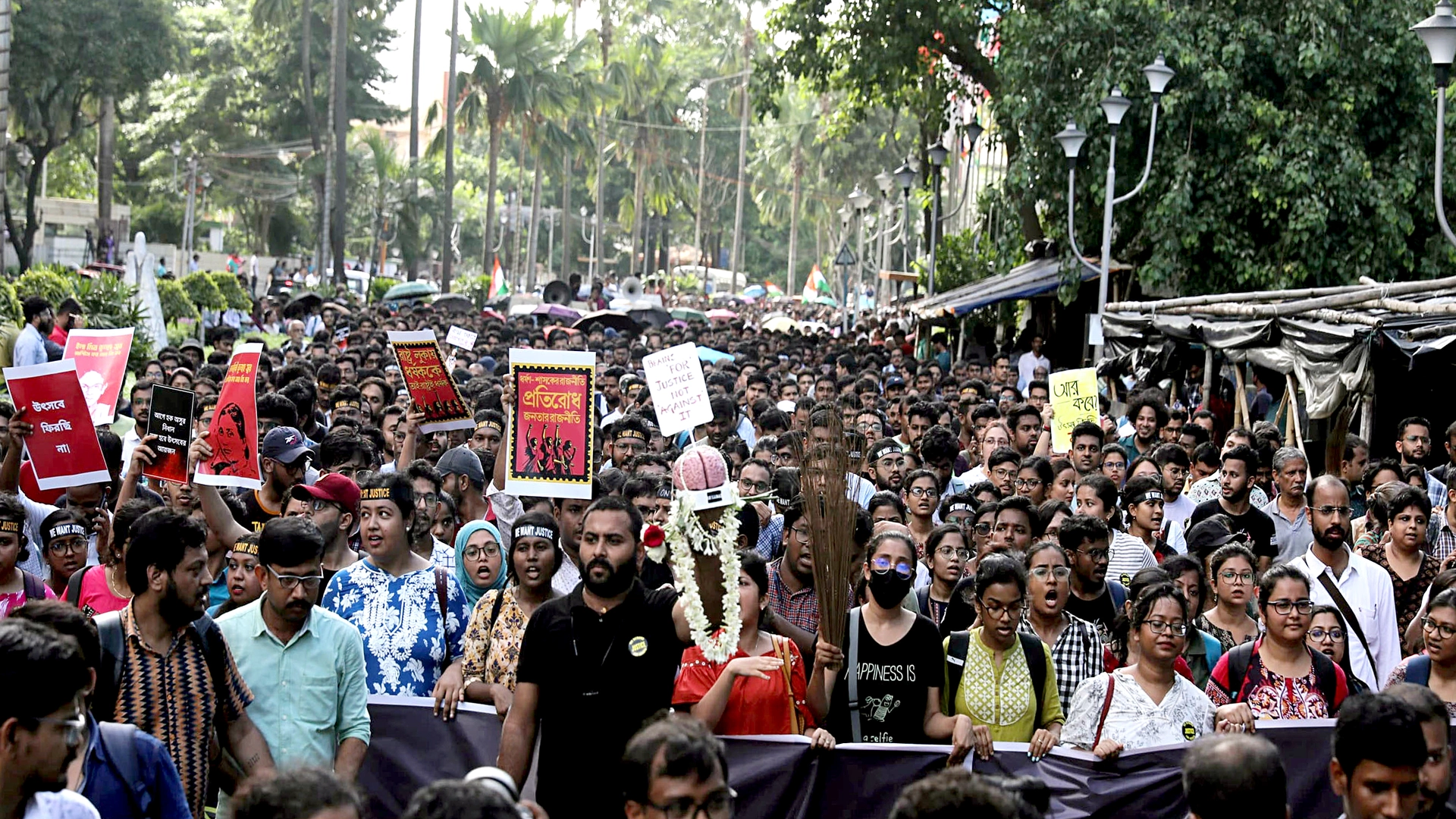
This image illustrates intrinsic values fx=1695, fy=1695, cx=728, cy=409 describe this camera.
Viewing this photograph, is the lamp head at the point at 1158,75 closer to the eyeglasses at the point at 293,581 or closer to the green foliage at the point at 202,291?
the eyeglasses at the point at 293,581

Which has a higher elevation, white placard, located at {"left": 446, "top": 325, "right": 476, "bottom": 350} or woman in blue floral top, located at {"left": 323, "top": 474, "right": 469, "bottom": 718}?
white placard, located at {"left": 446, "top": 325, "right": 476, "bottom": 350}

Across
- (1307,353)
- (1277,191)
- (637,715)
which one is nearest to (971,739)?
(637,715)

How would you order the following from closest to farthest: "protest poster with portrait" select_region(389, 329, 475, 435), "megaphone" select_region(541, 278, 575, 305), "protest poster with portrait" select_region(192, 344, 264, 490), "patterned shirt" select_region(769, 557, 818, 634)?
"patterned shirt" select_region(769, 557, 818, 634)
"protest poster with portrait" select_region(192, 344, 264, 490)
"protest poster with portrait" select_region(389, 329, 475, 435)
"megaphone" select_region(541, 278, 575, 305)

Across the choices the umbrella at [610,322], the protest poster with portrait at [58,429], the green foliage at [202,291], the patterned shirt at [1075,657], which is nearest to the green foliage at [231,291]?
the green foliage at [202,291]

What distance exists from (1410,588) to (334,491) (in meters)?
5.24

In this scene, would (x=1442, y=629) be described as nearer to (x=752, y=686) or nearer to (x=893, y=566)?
(x=893, y=566)

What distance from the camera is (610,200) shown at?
342 feet

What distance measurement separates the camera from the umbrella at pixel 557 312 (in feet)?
131

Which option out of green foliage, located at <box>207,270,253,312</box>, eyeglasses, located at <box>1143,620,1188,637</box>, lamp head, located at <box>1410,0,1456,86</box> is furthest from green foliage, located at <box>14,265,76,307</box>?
eyeglasses, located at <box>1143,620,1188,637</box>

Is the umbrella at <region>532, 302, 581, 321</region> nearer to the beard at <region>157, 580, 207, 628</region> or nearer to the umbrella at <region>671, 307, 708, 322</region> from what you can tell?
the umbrella at <region>671, 307, 708, 322</region>

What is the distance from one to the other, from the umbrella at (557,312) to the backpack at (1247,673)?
33756 millimetres

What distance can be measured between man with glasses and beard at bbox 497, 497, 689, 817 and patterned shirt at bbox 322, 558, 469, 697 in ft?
4.51

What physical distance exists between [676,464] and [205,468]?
3.48 metres

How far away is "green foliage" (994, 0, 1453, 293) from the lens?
21.8 m
